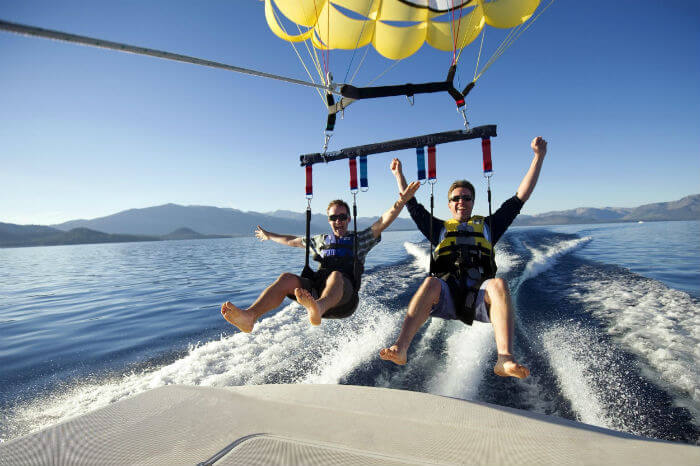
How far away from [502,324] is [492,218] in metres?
1.09

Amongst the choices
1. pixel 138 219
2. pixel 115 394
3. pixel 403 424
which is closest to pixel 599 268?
pixel 403 424

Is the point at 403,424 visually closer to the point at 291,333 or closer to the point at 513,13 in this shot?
the point at 291,333

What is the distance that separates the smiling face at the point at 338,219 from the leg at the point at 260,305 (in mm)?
714

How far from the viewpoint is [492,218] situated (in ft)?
9.47

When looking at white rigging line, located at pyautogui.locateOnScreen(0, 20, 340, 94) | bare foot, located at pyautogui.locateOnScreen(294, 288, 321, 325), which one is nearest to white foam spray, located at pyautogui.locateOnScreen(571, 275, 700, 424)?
bare foot, located at pyautogui.locateOnScreen(294, 288, 321, 325)

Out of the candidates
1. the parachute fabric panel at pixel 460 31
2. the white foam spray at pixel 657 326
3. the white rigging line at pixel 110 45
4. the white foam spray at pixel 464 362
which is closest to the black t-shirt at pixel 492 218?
the white foam spray at pixel 464 362

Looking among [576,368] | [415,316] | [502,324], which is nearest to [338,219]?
[415,316]

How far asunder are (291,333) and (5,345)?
4341 mm

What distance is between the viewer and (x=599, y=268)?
8203 mm

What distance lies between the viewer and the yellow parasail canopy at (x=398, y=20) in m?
4.60

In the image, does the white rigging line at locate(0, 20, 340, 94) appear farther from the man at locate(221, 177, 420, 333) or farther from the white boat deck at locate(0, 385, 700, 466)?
the white boat deck at locate(0, 385, 700, 466)

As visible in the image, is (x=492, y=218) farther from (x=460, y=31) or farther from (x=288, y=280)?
(x=460, y=31)

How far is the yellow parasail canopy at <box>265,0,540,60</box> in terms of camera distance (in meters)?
4.60

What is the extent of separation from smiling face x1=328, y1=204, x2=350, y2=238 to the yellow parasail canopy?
2.60m
